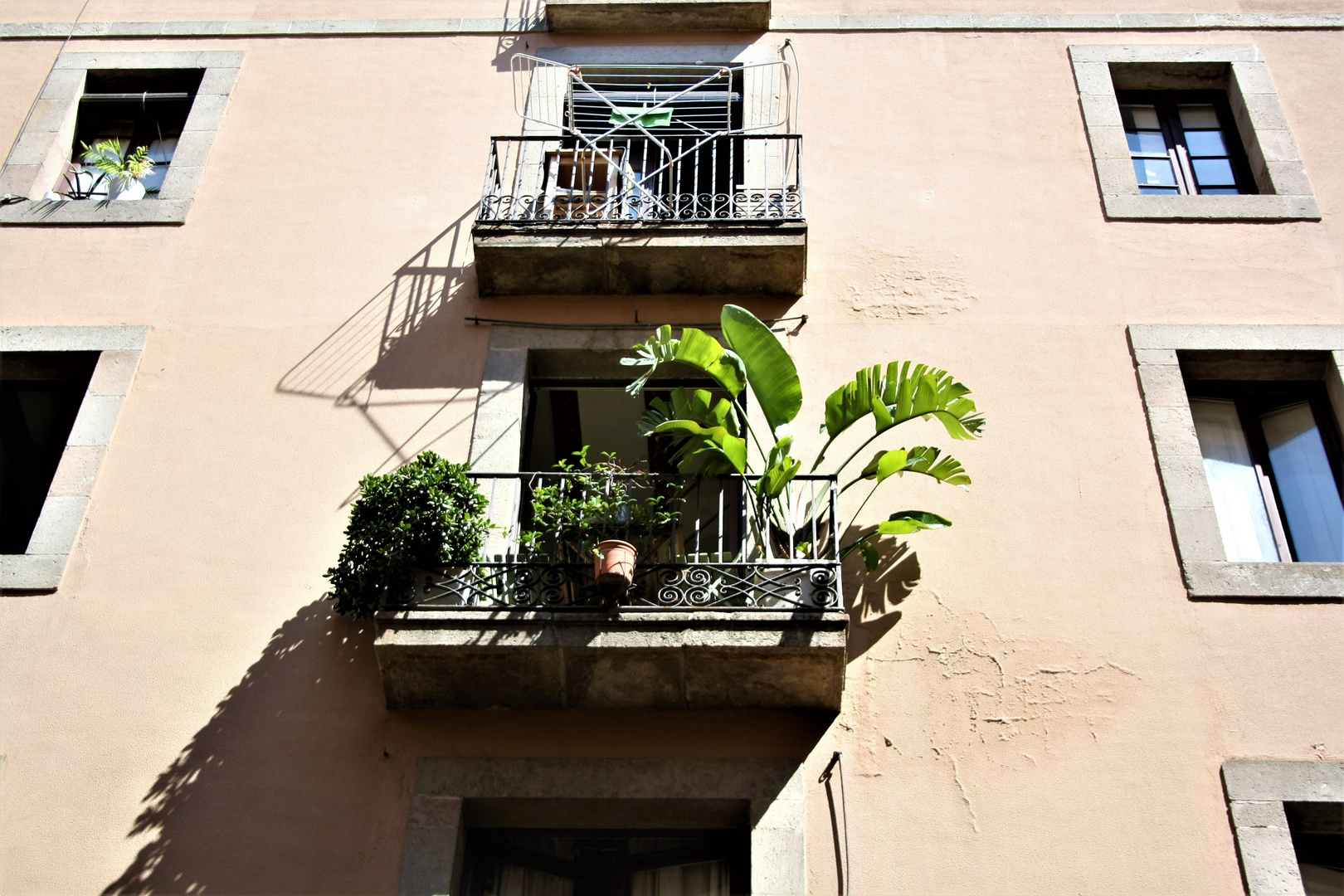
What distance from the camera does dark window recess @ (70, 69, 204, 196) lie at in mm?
11156

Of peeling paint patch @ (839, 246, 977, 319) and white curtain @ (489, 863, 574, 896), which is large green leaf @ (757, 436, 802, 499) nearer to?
peeling paint patch @ (839, 246, 977, 319)

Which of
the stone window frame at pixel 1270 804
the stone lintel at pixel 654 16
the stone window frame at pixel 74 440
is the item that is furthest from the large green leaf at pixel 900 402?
the stone window frame at pixel 74 440

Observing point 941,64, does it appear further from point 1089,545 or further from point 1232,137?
point 1089,545

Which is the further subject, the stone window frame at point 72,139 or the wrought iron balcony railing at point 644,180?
the stone window frame at point 72,139

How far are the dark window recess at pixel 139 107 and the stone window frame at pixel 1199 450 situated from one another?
7638 mm

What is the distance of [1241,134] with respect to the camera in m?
10.6

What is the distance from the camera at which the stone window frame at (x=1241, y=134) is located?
980 centimetres

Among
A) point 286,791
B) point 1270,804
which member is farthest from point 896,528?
point 286,791

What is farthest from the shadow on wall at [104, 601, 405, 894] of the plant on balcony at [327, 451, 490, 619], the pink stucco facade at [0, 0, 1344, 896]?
the plant on balcony at [327, 451, 490, 619]

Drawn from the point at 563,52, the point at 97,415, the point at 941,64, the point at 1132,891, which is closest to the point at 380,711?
the point at 97,415

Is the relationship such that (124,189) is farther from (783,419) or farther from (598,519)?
(783,419)

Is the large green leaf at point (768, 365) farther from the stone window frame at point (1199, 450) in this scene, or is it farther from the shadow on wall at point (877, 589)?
the stone window frame at point (1199, 450)

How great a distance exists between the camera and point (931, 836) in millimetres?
7090

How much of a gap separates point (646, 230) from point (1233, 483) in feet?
13.7
